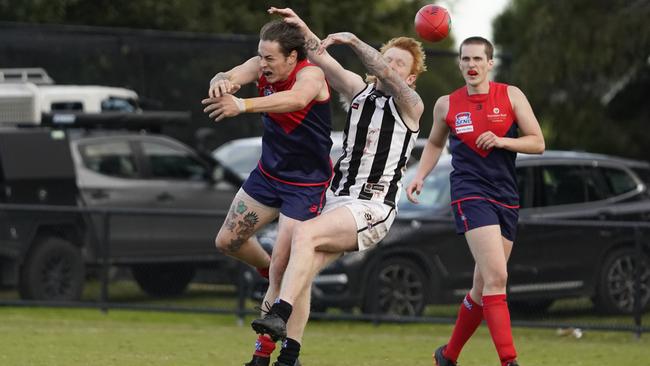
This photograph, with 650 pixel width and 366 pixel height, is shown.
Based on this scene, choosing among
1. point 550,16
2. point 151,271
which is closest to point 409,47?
point 151,271

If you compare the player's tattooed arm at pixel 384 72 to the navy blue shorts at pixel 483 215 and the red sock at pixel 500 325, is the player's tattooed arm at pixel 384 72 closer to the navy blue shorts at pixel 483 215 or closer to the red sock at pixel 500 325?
the navy blue shorts at pixel 483 215

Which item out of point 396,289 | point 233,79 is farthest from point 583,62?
point 233,79

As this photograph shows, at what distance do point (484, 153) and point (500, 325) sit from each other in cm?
113

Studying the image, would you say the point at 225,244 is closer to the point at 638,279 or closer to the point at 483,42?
the point at 483,42

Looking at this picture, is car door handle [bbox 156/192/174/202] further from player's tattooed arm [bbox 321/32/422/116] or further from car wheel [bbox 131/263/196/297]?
player's tattooed arm [bbox 321/32/422/116]

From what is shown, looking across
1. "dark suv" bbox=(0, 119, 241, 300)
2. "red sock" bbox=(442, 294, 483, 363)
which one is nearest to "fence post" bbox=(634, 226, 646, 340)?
"dark suv" bbox=(0, 119, 241, 300)

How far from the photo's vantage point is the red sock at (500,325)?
31.9 feet

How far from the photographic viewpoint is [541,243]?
1548 cm

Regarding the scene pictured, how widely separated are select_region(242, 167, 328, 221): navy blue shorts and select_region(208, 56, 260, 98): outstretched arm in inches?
27.4

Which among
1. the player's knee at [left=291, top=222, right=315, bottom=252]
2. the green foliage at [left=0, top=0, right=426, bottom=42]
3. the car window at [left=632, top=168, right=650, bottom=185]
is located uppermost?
the green foliage at [left=0, top=0, right=426, bottom=42]

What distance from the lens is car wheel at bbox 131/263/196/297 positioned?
16.3m

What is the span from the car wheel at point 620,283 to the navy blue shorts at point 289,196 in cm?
628

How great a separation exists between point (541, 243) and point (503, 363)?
5.89m

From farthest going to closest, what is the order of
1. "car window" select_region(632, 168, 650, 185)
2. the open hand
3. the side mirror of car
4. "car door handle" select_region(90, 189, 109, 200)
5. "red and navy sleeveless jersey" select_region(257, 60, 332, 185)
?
the side mirror of car
"car door handle" select_region(90, 189, 109, 200)
"car window" select_region(632, 168, 650, 185)
"red and navy sleeveless jersey" select_region(257, 60, 332, 185)
the open hand
